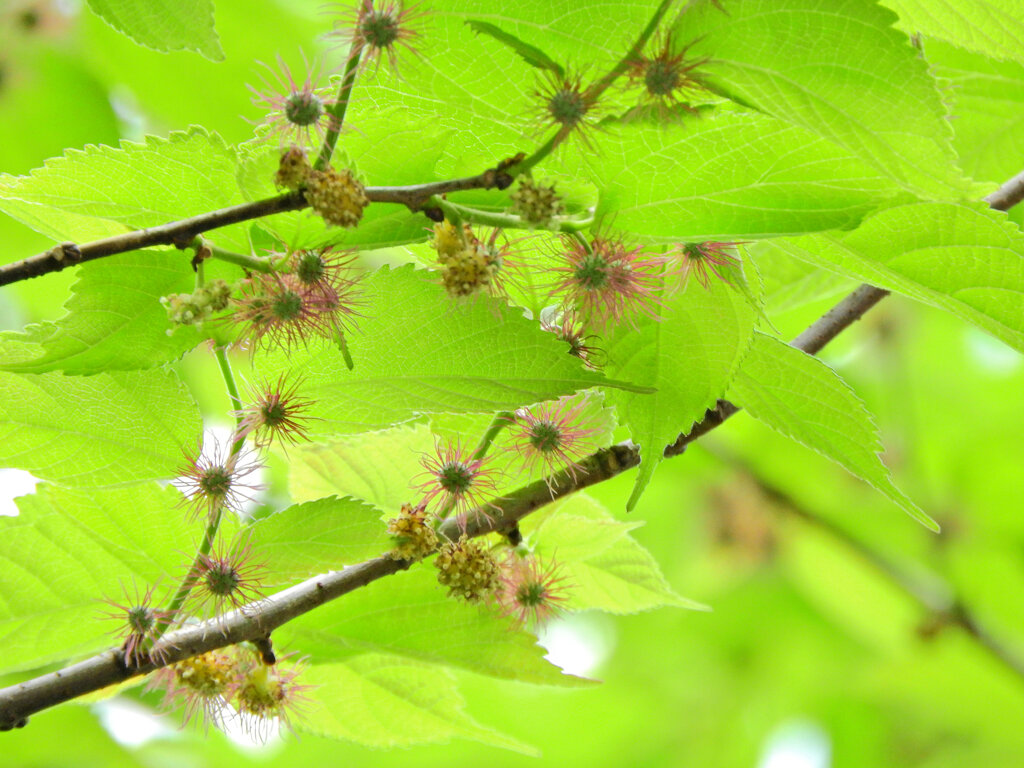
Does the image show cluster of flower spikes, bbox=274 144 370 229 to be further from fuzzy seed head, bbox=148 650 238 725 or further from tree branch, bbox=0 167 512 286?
fuzzy seed head, bbox=148 650 238 725

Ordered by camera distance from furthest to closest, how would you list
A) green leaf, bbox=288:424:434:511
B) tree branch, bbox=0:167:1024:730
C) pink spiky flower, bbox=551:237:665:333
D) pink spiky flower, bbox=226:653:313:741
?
1. green leaf, bbox=288:424:434:511
2. pink spiky flower, bbox=226:653:313:741
3. tree branch, bbox=0:167:1024:730
4. pink spiky flower, bbox=551:237:665:333

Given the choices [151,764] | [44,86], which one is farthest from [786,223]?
[151,764]

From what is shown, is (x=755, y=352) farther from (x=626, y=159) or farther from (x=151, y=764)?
(x=151, y=764)

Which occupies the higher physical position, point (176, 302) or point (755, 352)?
point (176, 302)

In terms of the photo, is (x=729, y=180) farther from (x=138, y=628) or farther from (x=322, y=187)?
(x=138, y=628)

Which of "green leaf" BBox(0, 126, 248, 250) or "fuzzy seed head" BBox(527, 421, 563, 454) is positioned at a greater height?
"green leaf" BBox(0, 126, 248, 250)

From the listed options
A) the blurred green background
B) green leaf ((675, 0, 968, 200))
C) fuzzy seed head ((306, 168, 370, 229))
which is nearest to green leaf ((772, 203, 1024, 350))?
green leaf ((675, 0, 968, 200))

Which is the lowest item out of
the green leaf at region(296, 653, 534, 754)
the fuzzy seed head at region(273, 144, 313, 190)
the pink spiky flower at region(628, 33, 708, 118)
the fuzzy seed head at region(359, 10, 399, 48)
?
the green leaf at region(296, 653, 534, 754)
